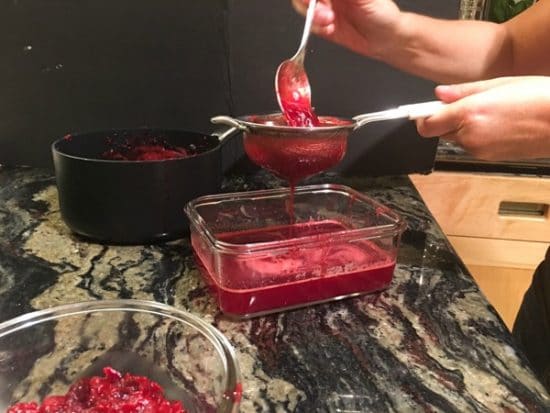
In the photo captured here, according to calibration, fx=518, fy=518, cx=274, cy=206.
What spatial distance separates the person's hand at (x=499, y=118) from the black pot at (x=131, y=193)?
366 mm

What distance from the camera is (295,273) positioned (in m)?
0.66

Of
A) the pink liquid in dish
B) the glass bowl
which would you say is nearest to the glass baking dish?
the pink liquid in dish

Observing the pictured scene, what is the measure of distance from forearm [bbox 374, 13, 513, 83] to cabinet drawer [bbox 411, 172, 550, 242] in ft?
0.92

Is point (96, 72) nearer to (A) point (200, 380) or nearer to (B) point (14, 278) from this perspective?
(B) point (14, 278)

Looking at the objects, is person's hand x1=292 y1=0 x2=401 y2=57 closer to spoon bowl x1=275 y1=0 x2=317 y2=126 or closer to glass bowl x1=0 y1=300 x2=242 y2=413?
spoon bowl x1=275 y1=0 x2=317 y2=126

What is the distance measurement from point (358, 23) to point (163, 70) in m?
0.42

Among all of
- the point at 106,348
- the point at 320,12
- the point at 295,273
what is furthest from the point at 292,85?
the point at 106,348

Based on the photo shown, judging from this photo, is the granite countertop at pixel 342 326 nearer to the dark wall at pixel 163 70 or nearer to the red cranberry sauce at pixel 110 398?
the red cranberry sauce at pixel 110 398

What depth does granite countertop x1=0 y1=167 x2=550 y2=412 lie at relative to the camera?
519 mm

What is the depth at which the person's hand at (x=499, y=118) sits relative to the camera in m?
0.71

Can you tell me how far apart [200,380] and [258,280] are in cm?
18

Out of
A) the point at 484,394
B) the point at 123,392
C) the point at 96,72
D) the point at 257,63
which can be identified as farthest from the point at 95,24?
the point at 484,394

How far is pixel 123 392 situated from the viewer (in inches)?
19.0

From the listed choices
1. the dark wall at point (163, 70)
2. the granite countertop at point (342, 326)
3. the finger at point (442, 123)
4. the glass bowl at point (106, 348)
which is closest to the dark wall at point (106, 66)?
the dark wall at point (163, 70)
